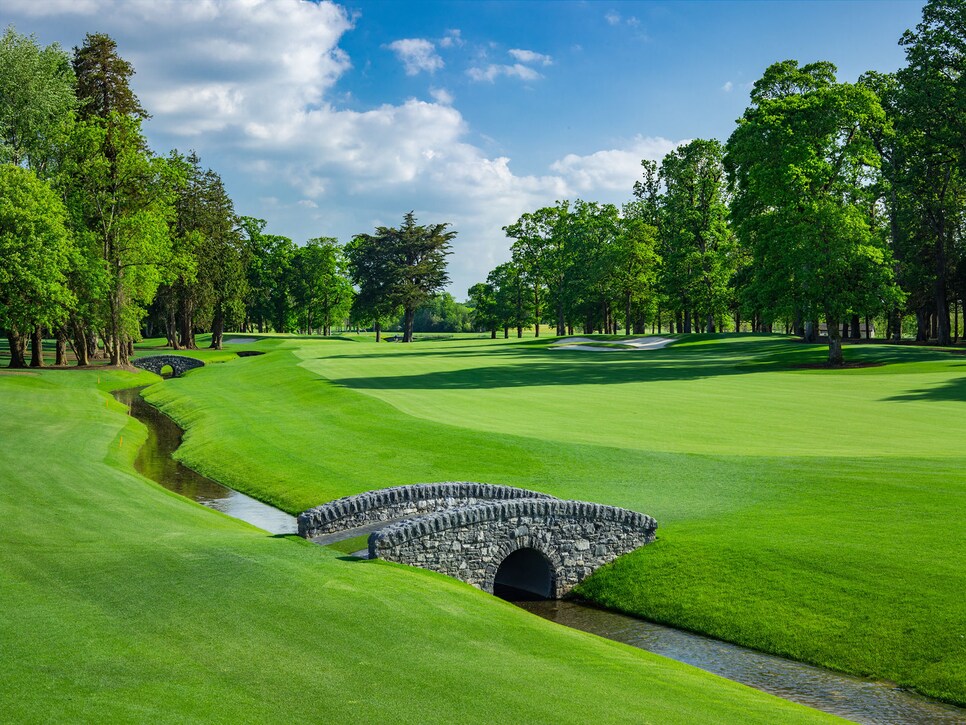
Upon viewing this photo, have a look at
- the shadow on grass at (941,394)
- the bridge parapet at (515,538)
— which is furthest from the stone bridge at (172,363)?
the bridge parapet at (515,538)

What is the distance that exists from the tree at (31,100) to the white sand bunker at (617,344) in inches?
1967

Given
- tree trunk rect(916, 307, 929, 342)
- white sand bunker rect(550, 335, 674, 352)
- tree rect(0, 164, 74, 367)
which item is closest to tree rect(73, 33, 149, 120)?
tree rect(0, 164, 74, 367)

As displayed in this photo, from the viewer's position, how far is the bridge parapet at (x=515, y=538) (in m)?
17.2

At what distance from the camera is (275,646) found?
11.0m

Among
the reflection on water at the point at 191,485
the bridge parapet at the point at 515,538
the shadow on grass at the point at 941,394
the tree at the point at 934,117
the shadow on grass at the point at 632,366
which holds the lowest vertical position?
the reflection on water at the point at 191,485

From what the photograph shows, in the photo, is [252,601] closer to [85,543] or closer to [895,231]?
[85,543]

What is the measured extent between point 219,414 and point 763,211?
142ft

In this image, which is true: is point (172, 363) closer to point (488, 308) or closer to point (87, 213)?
point (87, 213)

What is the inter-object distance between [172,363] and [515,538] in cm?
6950

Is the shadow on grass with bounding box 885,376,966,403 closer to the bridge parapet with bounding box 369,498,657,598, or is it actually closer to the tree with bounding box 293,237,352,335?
the bridge parapet with bounding box 369,498,657,598

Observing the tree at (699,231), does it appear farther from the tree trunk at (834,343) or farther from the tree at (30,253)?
the tree at (30,253)

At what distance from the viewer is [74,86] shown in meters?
75.4

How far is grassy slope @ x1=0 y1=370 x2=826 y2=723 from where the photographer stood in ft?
30.5

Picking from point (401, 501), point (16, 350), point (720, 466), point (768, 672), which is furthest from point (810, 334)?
point (16, 350)
